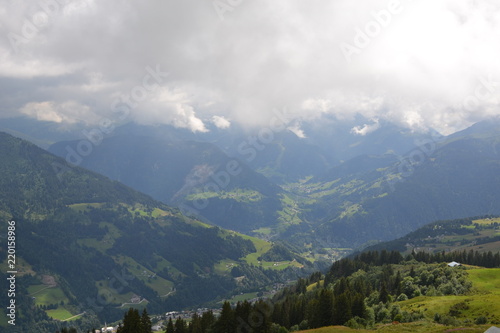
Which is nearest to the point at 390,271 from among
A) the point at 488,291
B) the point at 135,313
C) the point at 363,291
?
the point at 363,291

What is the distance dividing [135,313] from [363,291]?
7425 cm

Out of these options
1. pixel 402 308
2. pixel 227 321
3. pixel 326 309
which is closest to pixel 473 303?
pixel 402 308

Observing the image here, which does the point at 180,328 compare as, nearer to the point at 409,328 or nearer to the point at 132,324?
the point at 132,324

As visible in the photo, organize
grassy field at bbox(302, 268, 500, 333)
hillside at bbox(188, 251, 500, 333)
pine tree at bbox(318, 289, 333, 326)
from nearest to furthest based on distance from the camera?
grassy field at bbox(302, 268, 500, 333), hillside at bbox(188, 251, 500, 333), pine tree at bbox(318, 289, 333, 326)

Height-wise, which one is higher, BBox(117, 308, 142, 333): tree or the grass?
BBox(117, 308, 142, 333): tree

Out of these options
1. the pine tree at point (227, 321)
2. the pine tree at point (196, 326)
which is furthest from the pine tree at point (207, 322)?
the pine tree at point (227, 321)

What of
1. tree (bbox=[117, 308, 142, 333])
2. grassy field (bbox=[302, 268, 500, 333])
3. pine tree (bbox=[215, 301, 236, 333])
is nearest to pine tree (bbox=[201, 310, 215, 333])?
pine tree (bbox=[215, 301, 236, 333])

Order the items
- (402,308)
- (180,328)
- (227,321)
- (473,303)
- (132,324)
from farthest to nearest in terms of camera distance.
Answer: (180,328)
(402,308)
(227,321)
(473,303)
(132,324)

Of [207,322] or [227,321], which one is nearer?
[227,321]

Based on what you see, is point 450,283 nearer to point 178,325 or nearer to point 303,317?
point 303,317

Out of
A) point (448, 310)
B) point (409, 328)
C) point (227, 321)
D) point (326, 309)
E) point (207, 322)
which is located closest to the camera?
point (409, 328)

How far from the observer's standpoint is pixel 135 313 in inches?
3681

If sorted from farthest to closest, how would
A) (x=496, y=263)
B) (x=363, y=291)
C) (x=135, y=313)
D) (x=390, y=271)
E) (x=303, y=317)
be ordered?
(x=496, y=263), (x=390, y=271), (x=363, y=291), (x=303, y=317), (x=135, y=313)

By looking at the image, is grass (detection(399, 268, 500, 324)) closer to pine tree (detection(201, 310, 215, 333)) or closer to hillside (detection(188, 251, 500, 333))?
hillside (detection(188, 251, 500, 333))
